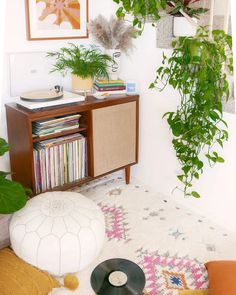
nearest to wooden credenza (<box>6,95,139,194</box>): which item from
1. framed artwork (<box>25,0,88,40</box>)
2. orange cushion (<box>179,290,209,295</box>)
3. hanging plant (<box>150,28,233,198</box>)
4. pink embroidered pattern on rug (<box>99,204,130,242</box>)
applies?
pink embroidered pattern on rug (<box>99,204,130,242</box>)

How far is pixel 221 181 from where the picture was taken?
2.04 m

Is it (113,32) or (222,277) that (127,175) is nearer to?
(113,32)

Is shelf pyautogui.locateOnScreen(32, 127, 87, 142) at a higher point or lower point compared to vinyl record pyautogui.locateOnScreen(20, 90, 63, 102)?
lower

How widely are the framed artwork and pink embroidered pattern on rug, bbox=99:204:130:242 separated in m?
1.16

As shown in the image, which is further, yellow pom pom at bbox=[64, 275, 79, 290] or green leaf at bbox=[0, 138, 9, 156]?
green leaf at bbox=[0, 138, 9, 156]

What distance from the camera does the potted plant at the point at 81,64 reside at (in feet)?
7.36

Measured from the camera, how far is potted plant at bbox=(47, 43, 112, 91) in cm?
224

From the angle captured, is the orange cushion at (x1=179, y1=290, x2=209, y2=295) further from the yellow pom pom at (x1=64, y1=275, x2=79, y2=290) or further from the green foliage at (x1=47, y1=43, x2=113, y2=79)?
the green foliage at (x1=47, y1=43, x2=113, y2=79)

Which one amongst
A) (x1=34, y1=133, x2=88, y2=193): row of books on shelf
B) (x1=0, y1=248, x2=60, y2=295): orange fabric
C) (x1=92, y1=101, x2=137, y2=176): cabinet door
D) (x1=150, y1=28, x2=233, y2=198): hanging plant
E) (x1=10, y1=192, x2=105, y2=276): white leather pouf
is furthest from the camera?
(x1=92, y1=101, x2=137, y2=176): cabinet door

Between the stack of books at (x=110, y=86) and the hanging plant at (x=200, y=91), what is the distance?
349 mm

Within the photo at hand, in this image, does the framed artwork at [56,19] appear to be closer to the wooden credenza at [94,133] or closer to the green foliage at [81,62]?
the green foliage at [81,62]

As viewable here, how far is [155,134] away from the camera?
7.91 feet

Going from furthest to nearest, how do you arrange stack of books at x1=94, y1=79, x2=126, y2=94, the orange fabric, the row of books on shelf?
1. stack of books at x1=94, y1=79, x2=126, y2=94
2. the row of books on shelf
3. the orange fabric

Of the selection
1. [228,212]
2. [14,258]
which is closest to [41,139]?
[14,258]
